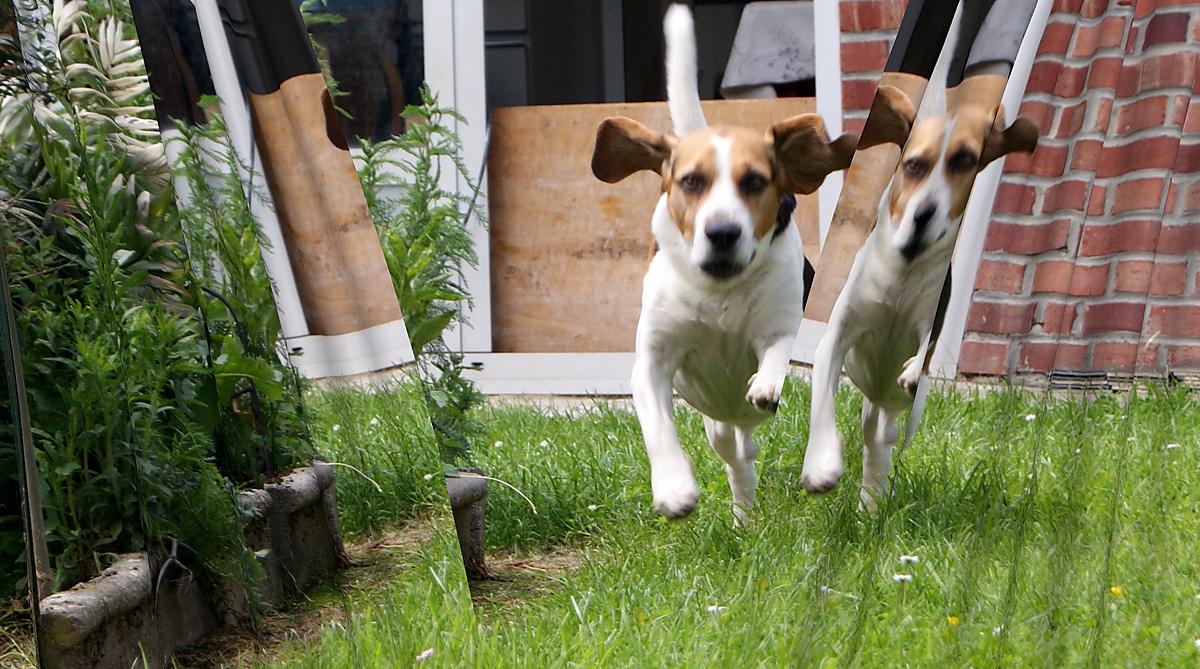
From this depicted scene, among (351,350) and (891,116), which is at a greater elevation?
(891,116)

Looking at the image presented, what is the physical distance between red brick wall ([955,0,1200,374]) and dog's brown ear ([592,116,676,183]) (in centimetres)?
20

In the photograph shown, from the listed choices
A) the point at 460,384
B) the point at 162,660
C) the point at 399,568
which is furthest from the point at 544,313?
the point at 162,660

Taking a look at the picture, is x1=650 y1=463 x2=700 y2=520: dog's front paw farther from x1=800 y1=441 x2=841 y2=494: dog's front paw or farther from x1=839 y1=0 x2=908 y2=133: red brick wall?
x1=839 y1=0 x2=908 y2=133: red brick wall

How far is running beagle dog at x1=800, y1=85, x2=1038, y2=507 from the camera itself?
1.81 ft

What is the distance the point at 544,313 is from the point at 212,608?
0.32 m

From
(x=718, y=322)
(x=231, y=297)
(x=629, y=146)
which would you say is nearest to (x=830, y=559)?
(x=718, y=322)

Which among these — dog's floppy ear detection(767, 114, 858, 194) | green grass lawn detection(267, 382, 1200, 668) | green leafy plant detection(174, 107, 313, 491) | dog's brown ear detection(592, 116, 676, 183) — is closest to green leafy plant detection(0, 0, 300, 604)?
green leafy plant detection(174, 107, 313, 491)

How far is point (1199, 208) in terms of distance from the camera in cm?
68

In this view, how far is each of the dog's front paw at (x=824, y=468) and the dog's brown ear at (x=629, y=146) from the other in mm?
197

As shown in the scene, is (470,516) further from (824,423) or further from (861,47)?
(861,47)

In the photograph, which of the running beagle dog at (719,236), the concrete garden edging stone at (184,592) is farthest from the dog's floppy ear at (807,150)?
the concrete garden edging stone at (184,592)

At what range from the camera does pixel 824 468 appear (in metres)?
0.62

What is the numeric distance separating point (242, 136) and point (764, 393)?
0.37 metres

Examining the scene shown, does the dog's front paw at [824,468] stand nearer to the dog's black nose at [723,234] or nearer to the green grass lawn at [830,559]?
the green grass lawn at [830,559]
